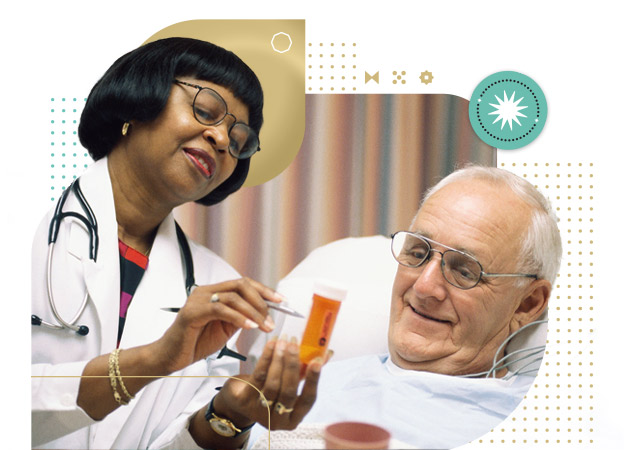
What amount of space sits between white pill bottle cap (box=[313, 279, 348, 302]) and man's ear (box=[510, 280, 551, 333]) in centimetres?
46

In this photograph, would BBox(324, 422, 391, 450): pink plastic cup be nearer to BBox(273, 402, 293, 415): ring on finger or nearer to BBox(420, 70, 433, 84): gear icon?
BBox(273, 402, 293, 415): ring on finger

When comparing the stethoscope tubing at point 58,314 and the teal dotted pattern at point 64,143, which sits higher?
the teal dotted pattern at point 64,143

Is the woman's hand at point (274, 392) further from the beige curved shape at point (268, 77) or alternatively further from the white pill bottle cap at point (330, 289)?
the beige curved shape at point (268, 77)

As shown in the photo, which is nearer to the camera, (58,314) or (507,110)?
(58,314)

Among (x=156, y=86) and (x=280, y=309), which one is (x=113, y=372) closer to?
(x=280, y=309)

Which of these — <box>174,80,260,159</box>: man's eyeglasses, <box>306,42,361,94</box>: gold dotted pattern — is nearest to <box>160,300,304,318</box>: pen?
<box>174,80,260,159</box>: man's eyeglasses

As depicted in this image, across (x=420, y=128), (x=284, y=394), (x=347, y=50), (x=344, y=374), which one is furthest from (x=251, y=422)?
(x=347, y=50)

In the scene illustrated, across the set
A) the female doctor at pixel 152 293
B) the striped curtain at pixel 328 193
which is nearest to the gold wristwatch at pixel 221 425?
the female doctor at pixel 152 293

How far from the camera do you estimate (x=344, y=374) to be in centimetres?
191

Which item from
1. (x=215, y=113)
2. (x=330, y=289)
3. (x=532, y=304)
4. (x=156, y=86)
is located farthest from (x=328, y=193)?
(x=532, y=304)

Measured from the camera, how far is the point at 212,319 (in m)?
1.79

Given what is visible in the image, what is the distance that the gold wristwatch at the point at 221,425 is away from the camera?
182cm

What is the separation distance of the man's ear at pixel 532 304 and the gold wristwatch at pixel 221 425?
0.77 m

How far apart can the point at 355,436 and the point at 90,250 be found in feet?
2.73
